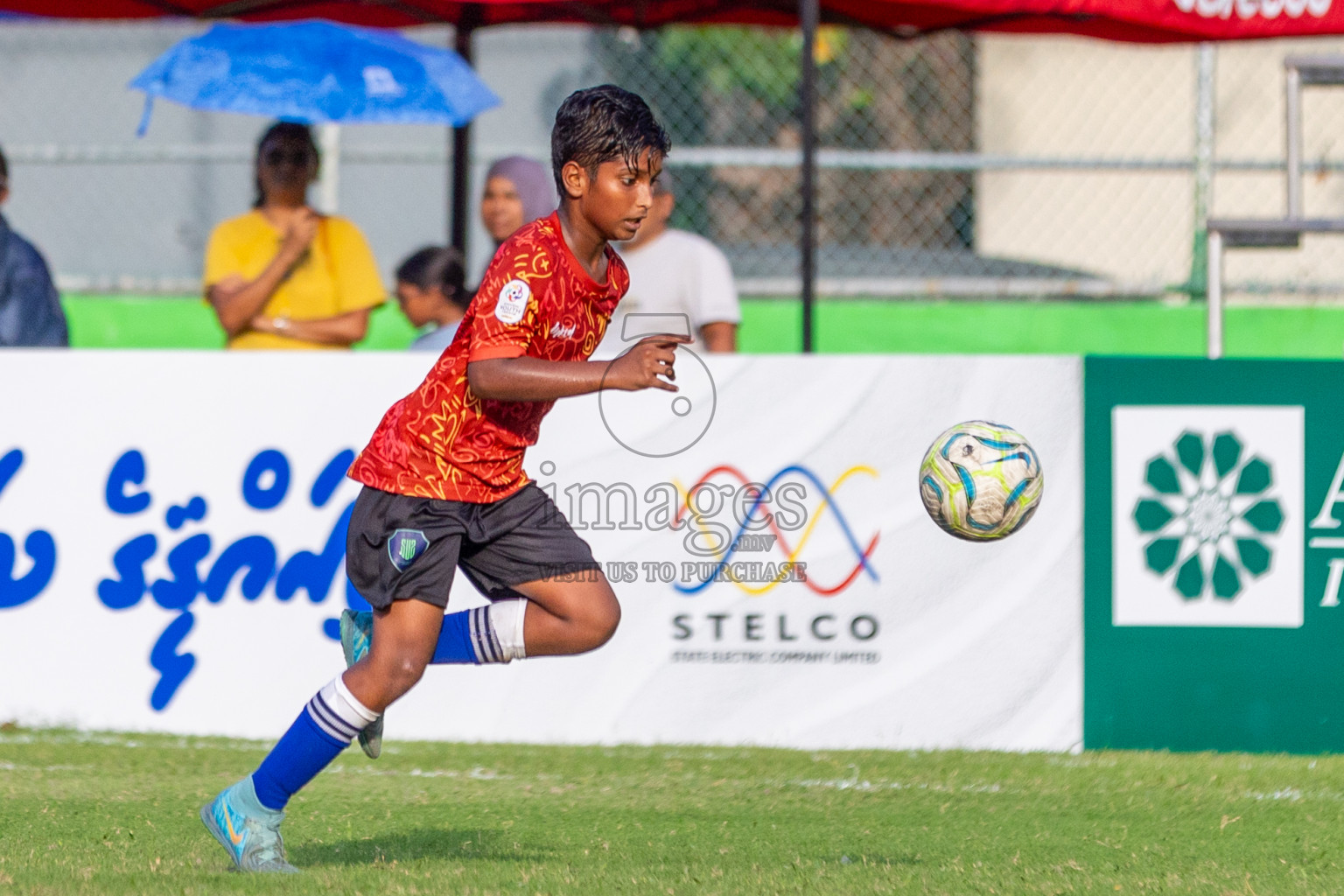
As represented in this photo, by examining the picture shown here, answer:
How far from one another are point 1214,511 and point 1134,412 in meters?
0.43

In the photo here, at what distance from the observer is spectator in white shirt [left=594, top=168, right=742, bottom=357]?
7.38 m

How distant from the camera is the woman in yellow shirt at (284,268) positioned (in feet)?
24.4

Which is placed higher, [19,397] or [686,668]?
[19,397]

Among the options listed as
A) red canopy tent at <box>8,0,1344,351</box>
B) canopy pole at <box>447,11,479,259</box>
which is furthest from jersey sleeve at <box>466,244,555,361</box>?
canopy pole at <box>447,11,479,259</box>

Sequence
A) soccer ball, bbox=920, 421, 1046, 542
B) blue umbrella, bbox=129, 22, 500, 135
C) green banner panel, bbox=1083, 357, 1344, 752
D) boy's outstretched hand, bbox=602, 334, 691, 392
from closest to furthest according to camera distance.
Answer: boy's outstretched hand, bbox=602, 334, 691, 392 → soccer ball, bbox=920, 421, 1046, 542 → green banner panel, bbox=1083, 357, 1344, 752 → blue umbrella, bbox=129, 22, 500, 135

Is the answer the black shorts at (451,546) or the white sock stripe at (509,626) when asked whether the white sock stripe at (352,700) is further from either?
the white sock stripe at (509,626)

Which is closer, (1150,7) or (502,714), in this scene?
(502,714)

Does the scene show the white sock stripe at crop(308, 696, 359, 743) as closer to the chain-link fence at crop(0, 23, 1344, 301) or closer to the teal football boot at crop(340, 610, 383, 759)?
the teal football boot at crop(340, 610, 383, 759)

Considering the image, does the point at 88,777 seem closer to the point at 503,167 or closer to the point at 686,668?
the point at 686,668

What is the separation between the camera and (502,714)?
251 inches

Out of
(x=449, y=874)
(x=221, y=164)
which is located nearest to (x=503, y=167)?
(x=449, y=874)

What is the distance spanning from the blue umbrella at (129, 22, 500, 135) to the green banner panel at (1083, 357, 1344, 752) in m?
3.28

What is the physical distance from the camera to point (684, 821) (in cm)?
510

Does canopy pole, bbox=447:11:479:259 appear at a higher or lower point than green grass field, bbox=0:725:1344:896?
higher
